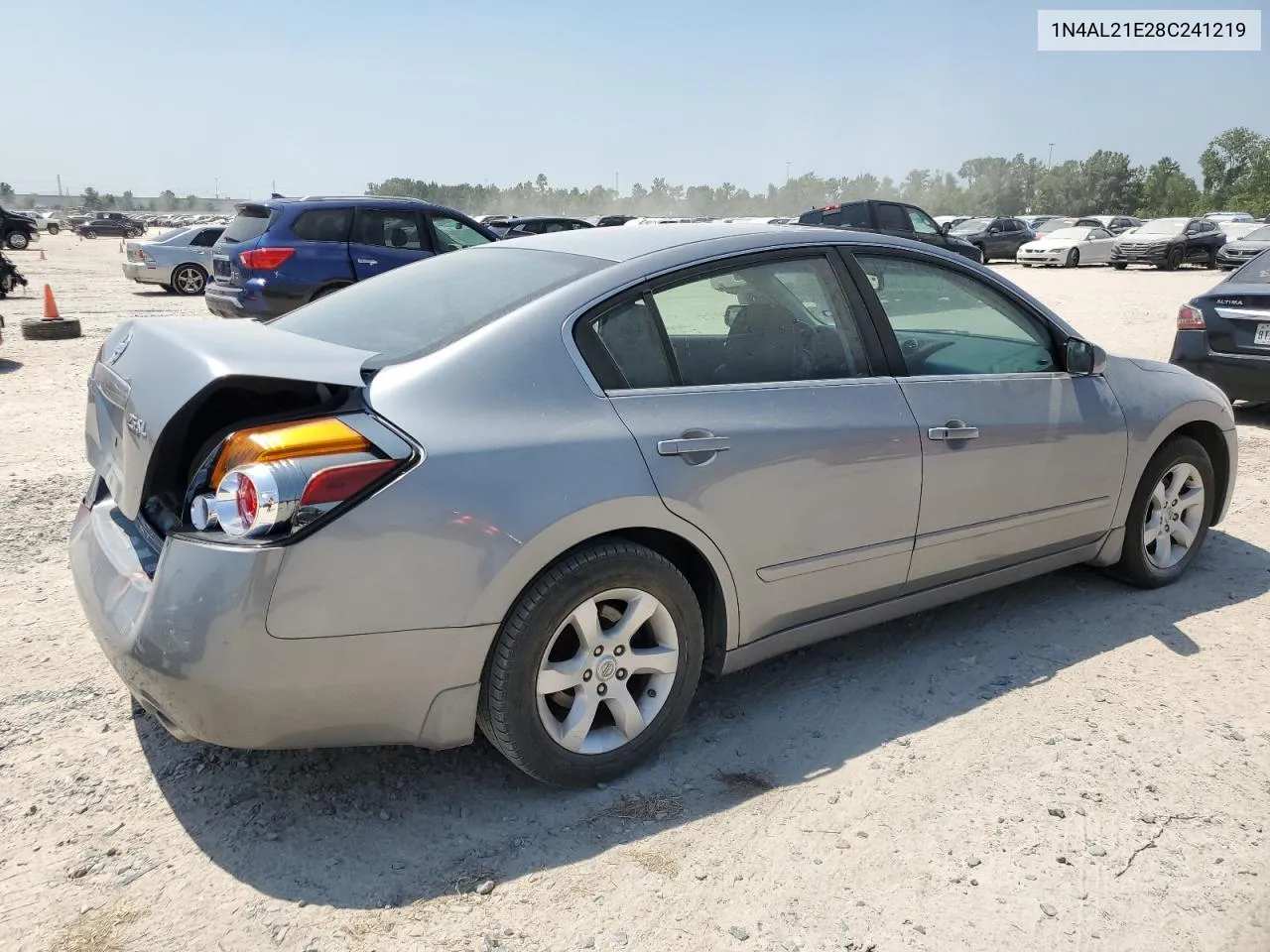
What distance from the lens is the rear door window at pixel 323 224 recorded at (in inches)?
428

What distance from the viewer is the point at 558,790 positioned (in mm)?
2955

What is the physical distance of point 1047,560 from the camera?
161 inches

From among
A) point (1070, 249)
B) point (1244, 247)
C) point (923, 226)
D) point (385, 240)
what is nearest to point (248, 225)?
point (385, 240)

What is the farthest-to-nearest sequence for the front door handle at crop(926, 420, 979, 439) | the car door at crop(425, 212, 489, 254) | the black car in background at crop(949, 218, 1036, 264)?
the black car in background at crop(949, 218, 1036, 264), the car door at crop(425, 212, 489, 254), the front door handle at crop(926, 420, 979, 439)

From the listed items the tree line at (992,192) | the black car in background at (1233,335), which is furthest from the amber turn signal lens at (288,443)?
the tree line at (992,192)

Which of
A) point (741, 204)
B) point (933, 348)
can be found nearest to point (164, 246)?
point (933, 348)

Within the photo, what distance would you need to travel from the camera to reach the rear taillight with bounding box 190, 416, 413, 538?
94.0 inches

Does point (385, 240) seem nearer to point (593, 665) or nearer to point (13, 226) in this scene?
point (593, 665)

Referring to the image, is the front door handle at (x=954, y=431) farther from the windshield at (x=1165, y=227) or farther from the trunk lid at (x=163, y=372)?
the windshield at (x=1165, y=227)

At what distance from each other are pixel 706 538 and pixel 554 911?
3.63 ft

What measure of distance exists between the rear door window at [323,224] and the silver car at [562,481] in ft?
25.6

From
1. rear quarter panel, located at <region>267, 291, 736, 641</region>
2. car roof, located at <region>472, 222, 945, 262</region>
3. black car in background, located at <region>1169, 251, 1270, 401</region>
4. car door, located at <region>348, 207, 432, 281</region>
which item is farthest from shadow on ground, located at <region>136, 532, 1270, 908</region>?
car door, located at <region>348, 207, 432, 281</region>

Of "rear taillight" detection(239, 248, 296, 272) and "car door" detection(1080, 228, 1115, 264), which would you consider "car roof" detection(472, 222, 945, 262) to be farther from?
"car door" detection(1080, 228, 1115, 264)

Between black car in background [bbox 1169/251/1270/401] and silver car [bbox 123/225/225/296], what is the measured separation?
17.9 m
